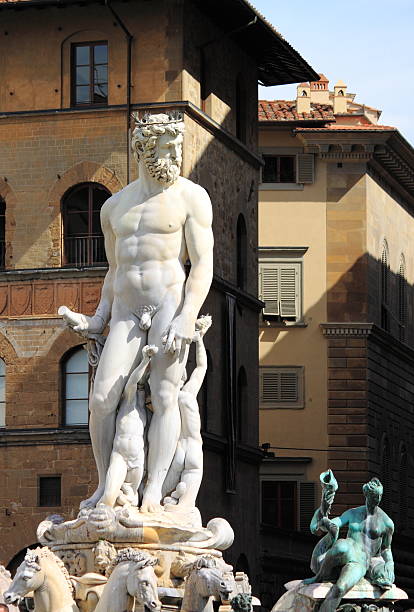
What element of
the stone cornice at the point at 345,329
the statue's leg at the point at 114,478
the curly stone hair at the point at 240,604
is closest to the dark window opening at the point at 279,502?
the stone cornice at the point at 345,329

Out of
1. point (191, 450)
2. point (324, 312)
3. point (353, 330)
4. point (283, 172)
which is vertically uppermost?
point (283, 172)

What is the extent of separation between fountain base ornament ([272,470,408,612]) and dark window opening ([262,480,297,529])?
1842 inches

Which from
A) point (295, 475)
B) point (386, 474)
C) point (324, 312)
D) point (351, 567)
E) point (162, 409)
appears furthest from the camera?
point (386, 474)

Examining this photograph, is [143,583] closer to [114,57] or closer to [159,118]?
[159,118]

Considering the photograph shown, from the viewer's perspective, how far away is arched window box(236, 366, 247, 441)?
56.3 m

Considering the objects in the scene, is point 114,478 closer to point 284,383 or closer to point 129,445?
point 129,445

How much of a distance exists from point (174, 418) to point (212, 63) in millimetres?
34776

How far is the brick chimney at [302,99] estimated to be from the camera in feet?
225

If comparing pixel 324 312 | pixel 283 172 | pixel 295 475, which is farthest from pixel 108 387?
pixel 283 172

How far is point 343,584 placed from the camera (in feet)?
58.2

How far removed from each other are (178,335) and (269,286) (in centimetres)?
4673

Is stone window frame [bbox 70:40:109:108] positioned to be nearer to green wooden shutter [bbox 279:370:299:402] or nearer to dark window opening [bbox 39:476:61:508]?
dark window opening [bbox 39:476:61:508]

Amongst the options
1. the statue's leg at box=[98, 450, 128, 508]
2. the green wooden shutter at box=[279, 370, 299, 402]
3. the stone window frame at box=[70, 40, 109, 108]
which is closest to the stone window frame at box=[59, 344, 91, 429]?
the stone window frame at box=[70, 40, 109, 108]

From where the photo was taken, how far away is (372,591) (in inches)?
711
